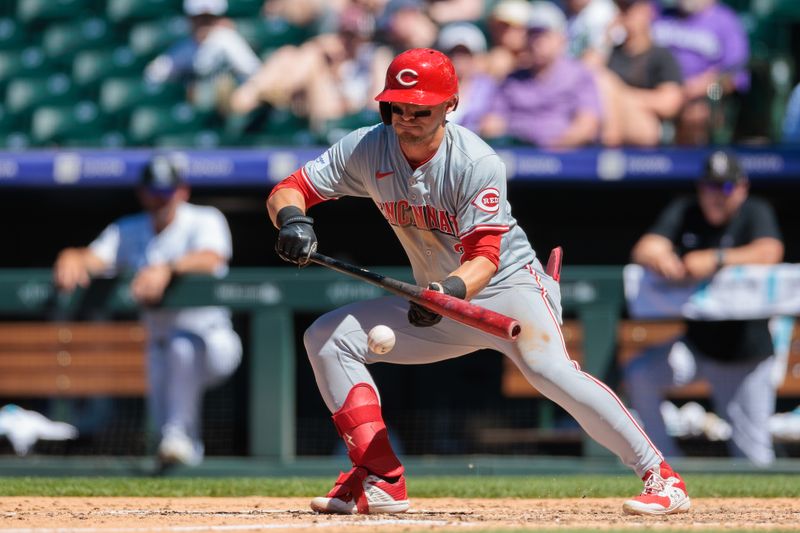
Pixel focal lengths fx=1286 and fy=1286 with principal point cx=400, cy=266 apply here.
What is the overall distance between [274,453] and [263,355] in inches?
20.2

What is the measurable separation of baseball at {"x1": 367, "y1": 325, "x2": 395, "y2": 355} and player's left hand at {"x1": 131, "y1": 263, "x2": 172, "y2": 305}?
2907 mm

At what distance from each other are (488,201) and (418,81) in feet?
1.42

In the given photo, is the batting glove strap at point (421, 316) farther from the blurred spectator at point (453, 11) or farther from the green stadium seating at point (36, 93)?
the green stadium seating at point (36, 93)

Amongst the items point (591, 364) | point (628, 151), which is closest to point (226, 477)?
point (591, 364)

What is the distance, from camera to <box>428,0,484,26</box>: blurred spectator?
28.2ft

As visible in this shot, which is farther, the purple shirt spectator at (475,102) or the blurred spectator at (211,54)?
the blurred spectator at (211,54)

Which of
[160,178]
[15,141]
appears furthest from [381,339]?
[15,141]

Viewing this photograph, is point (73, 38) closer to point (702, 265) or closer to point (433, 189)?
point (702, 265)

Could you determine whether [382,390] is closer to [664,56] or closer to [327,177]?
[664,56]

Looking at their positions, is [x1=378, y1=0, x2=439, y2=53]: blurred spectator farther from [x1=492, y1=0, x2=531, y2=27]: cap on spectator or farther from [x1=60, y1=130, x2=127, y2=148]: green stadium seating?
[x1=60, y1=130, x2=127, y2=148]: green stadium seating

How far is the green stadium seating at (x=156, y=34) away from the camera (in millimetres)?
9328

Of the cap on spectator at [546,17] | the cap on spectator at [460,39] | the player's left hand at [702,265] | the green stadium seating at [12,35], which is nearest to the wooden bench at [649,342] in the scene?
the player's left hand at [702,265]

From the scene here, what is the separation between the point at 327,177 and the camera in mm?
4344

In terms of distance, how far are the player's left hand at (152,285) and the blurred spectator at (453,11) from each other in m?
2.87
